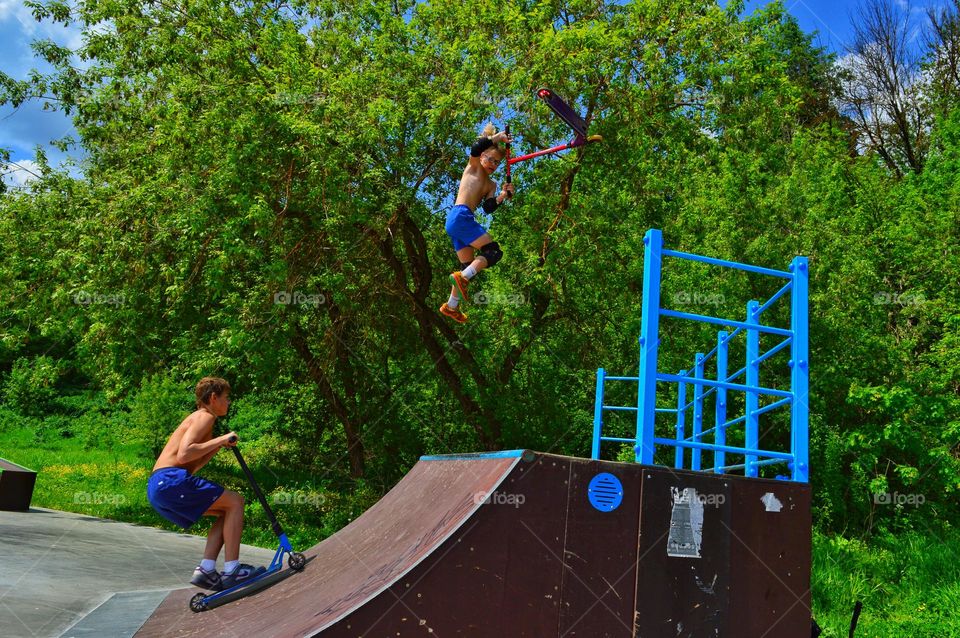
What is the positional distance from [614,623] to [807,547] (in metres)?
1.20

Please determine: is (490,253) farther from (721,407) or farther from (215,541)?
(215,541)

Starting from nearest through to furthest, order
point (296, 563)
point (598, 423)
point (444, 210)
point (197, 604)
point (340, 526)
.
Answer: point (197, 604)
point (296, 563)
point (598, 423)
point (340, 526)
point (444, 210)

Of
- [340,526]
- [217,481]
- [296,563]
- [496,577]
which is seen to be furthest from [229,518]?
[217,481]

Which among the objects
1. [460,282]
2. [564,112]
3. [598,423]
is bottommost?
[598,423]

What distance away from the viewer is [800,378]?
4250mm

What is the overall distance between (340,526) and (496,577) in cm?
1010

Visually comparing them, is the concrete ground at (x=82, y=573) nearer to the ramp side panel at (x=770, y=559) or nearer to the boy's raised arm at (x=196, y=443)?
the boy's raised arm at (x=196, y=443)

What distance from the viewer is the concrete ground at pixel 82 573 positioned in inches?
166

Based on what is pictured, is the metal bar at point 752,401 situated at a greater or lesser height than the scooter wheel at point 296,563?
greater

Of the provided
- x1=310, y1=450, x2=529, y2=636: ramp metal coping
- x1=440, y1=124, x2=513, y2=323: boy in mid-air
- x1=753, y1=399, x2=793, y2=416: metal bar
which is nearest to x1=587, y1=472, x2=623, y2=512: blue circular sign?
x1=310, y1=450, x2=529, y2=636: ramp metal coping

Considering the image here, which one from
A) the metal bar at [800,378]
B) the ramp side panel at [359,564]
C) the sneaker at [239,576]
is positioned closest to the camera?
the ramp side panel at [359,564]

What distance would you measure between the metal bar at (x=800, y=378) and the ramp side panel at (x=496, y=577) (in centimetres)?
154

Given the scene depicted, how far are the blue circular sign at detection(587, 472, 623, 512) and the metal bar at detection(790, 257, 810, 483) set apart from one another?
1216 millimetres

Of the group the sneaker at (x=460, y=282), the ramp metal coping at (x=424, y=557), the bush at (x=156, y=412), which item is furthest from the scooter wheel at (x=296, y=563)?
the bush at (x=156, y=412)
